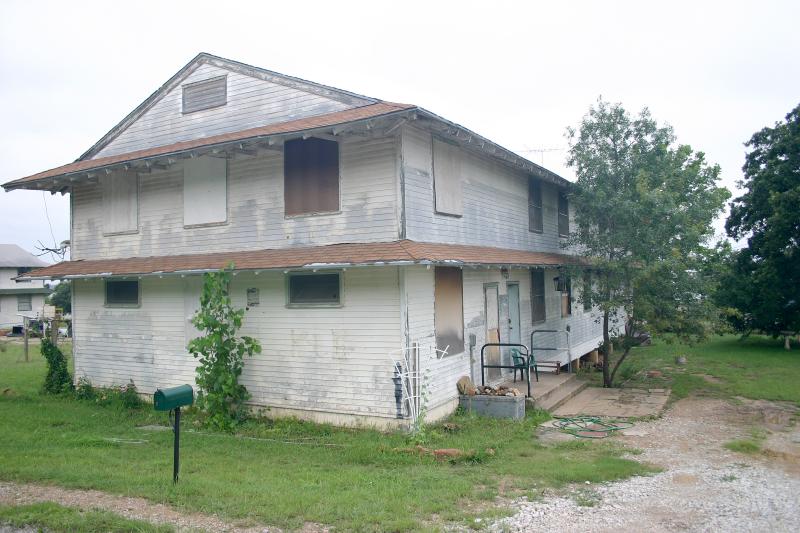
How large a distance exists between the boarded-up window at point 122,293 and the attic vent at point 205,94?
397 centimetres

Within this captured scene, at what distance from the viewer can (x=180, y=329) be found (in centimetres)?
1202

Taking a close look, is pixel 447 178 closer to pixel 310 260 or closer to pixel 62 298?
pixel 310 260

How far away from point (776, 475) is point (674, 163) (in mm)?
7837

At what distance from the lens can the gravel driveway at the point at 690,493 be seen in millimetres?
5895

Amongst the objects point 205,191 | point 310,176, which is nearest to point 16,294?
point 205,191

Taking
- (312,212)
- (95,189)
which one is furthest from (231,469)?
(95,189)

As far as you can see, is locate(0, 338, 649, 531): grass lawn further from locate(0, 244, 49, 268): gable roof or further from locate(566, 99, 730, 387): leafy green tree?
locate(0, 244, 49, 268): gable roof

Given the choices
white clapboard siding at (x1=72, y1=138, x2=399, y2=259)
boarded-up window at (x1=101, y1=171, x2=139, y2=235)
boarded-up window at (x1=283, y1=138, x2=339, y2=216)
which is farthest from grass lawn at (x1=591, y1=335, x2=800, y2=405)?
boarded-up window at (x1=101, y1=171, x2=139, y2=235)

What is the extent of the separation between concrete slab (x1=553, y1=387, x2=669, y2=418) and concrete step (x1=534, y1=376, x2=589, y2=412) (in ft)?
0.31

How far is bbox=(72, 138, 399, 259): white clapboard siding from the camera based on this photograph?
392 inches

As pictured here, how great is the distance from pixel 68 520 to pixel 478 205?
350 inches

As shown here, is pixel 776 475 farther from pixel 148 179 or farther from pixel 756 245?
pixel 756 245

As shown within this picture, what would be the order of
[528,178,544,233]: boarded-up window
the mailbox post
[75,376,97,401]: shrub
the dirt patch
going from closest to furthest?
the dirt patch → the mailbox post → [75,376,97,401]: shrub → [528,178,544,233]: boarded-up window

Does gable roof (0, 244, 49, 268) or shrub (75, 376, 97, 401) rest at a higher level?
gable roof (0, 244, 49, 268)
